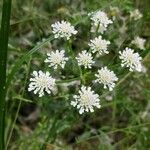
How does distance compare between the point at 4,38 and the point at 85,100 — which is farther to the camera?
the point at 85,100

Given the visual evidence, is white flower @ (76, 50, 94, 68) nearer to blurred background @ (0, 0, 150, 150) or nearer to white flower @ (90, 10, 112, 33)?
blurred background @ (0, 0, 150, 150)

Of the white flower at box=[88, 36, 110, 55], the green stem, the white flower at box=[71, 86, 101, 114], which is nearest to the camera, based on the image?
the green stem

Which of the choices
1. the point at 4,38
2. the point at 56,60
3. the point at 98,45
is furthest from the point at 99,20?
the point at 4,38

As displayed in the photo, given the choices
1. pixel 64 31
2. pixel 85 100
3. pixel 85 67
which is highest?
pixel 64 31

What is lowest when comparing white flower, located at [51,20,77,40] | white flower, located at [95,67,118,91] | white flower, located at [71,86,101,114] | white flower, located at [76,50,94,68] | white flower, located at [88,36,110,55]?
white flower, located at [71,86,101,114]

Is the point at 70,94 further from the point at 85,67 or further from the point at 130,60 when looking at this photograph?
the point at 130,60

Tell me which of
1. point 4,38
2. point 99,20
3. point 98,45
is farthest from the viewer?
point 99,20

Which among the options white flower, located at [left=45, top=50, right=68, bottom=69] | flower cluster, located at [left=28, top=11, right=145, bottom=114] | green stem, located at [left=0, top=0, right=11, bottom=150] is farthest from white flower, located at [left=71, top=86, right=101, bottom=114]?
green stem, located at [left=0, top=0, right=11, bottom=150]

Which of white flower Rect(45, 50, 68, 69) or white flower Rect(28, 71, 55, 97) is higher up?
white flower Rect(45, 50, 68, 69)
